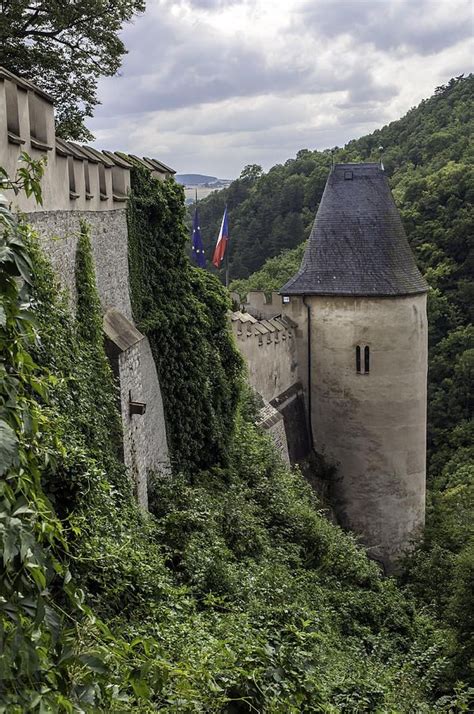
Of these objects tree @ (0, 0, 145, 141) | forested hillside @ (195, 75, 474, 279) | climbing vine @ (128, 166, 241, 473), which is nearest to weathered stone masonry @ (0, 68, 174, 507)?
climbing vine @ (128, 166, 241, 473)

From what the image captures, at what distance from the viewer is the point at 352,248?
69.2 feet

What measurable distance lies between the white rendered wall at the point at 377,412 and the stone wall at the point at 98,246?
10.2 metres

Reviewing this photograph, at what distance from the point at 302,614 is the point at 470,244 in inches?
1219

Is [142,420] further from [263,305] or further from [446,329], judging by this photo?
[446,329]

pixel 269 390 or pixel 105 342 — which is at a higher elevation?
pixel 105 342

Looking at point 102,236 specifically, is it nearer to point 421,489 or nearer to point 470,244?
point 421,489

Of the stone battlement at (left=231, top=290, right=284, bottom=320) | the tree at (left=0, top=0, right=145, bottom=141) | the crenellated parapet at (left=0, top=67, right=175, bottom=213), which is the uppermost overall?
the tree at (left=0, top=0, right=145, bottom=141)

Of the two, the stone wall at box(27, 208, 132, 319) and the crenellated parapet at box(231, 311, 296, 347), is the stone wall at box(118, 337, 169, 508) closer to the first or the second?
the stone wall at box(27, 208, 132, 319)

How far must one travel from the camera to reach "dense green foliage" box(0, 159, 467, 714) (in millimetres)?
3779

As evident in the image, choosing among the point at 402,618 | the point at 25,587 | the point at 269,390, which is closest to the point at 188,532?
the point at 402,618

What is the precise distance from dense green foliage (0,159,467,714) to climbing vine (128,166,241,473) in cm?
9

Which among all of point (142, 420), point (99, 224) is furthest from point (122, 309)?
point (142, 420)

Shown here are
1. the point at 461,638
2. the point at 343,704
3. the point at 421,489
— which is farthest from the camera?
the point at 421,489

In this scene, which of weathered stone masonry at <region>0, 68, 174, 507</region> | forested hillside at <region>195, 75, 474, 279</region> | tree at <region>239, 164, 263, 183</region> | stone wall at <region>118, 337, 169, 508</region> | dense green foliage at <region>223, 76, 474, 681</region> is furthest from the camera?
tree at <region>239, 164, 263, 183</region>
